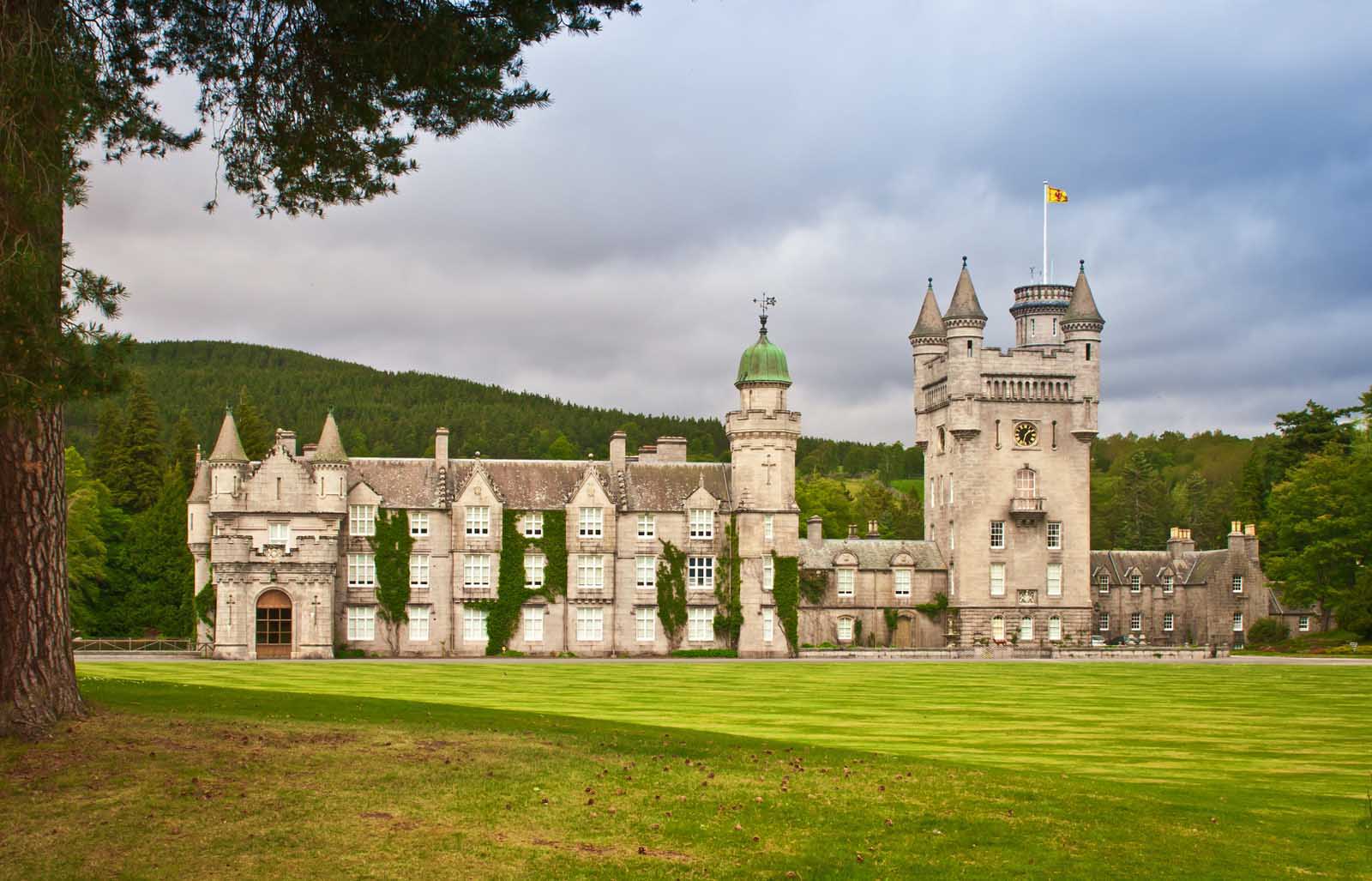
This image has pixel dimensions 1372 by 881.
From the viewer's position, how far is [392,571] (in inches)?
2584

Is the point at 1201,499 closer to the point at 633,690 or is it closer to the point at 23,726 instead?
the point at 633,690

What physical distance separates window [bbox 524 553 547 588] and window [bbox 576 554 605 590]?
1.60 meters

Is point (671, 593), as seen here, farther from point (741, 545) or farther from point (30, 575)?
point (30, 575)

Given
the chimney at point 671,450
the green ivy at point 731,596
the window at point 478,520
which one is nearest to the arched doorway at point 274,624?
the window at point 478,520

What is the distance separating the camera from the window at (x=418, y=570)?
217 ft

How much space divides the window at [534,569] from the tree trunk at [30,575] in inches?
1881

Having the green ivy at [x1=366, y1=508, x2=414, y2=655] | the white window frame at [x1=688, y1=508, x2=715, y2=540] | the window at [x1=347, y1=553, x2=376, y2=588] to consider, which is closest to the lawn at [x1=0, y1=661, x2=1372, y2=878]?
the green ivy at [x1=366, y1=508, x2=414, y2=655]

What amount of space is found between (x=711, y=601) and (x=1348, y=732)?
38.6 m

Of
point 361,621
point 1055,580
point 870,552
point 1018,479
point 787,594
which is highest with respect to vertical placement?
point 1018,479

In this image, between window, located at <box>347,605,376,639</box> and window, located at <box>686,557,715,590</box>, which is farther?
window, located at <box>686,557,715,590</box>

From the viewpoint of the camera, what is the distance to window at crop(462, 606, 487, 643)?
66.3 meters

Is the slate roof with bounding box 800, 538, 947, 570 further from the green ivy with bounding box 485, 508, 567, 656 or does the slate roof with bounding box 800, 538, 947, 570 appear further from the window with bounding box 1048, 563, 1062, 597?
the green ivy with bounding box 485, 508, 567, 656

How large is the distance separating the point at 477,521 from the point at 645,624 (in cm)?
908

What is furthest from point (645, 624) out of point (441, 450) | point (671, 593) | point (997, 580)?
point (997, 580)
